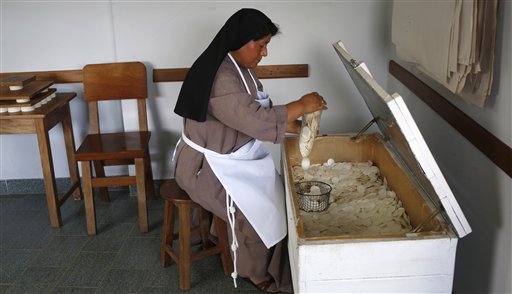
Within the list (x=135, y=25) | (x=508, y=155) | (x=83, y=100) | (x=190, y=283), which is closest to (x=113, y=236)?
(x=190, y=283)

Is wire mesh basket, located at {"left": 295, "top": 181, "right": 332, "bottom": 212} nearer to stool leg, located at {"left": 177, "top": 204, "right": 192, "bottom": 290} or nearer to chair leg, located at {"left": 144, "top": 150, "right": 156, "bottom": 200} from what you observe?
stool leg, located at {"left": 177, "top": 204, "right": 192, "bottom": 290}

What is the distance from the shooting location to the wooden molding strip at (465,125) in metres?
1.69

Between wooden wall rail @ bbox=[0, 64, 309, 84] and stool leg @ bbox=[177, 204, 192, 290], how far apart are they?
3.92 ft

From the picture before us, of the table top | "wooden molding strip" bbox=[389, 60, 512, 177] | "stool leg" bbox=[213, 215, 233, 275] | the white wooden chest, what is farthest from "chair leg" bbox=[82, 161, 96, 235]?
"wooden molding strip" bbox=[389, 60, 512, 177]

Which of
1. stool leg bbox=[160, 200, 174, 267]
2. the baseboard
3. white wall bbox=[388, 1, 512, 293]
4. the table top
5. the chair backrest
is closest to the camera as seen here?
white wall bbox=[388, 1, 512, 293]

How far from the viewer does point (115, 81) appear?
3.16m

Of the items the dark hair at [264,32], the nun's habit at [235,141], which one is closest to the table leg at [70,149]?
the nun's habit at [235,141]

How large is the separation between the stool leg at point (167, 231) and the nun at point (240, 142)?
0.19 meters

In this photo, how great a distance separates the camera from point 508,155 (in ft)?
5.41

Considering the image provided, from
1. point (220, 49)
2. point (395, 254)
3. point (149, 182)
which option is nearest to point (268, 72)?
point (149, 182)

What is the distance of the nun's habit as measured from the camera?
6.47 feet

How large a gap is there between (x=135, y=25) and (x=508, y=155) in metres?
2.32

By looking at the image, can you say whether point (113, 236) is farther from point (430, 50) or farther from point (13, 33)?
point (430, 50)

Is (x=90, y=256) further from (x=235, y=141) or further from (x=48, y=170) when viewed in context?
(x=235, y=141)
